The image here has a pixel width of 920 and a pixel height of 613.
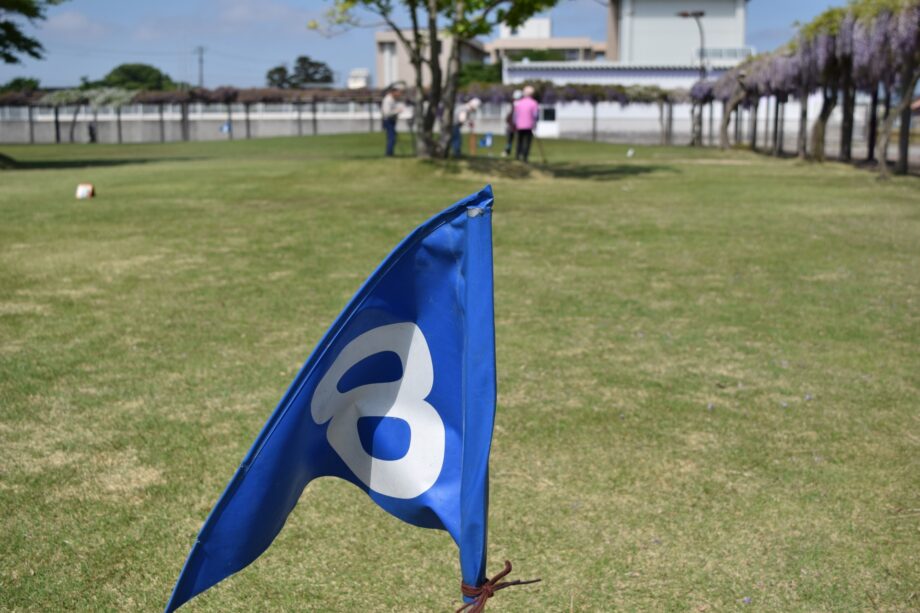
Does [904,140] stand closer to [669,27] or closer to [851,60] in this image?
[851,60]

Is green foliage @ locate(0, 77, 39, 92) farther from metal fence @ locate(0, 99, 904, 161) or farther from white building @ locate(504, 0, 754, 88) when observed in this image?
white building @ locate(504, 0, 754, 88)

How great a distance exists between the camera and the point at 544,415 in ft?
18.0

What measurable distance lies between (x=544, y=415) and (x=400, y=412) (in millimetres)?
3010

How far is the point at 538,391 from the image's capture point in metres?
5.92

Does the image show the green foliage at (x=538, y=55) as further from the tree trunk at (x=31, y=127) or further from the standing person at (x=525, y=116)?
the standing person at (x=525, y=116)

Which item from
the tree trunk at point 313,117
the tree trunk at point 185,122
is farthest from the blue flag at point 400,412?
the tree trunk at point 185,122

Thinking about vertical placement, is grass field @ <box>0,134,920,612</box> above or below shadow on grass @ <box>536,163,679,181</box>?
below

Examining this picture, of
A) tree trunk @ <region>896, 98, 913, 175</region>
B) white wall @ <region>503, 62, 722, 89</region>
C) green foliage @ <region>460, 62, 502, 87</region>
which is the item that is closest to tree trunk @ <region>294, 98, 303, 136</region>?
white wall @ <region>503, 62, 722, 89</region>

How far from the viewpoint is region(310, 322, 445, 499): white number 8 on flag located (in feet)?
8.04

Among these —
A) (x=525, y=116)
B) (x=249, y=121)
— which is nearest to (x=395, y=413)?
(x=525, y=116)

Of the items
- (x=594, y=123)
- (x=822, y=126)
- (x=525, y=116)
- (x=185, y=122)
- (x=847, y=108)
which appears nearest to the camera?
(x=525, y=116)

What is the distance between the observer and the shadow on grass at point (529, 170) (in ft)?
65.7

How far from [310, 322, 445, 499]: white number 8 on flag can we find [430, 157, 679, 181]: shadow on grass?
17356 mm

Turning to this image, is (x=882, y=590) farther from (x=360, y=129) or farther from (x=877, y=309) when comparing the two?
(x=360, y=129)
